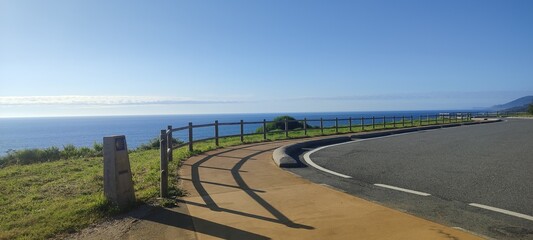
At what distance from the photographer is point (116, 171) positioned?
6.41m

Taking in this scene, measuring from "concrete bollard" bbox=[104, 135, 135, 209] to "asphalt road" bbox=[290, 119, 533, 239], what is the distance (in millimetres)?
3805

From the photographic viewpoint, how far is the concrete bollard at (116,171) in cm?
641

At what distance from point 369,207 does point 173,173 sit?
4925 mm

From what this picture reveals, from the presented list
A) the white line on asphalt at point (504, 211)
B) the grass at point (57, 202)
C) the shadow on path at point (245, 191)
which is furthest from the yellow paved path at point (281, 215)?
the white line on asphalt at point (504, 211)

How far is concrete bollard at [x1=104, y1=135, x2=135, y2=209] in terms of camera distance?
6414 mm

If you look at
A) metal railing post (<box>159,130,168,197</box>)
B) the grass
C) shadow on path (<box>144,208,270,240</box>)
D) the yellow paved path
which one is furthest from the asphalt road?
the grass

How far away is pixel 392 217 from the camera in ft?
18.9

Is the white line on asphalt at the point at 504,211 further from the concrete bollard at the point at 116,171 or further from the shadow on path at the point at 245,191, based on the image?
the concrete bollard at the point at 116,171

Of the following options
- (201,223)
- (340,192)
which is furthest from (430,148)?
(201,223)

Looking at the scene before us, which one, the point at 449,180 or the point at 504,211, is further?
the point at 449,180

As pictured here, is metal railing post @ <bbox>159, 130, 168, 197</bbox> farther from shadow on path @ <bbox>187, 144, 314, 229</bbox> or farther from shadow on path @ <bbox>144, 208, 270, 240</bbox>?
shadow on path @ <bbox>144, 208, 270, 240</bbox>

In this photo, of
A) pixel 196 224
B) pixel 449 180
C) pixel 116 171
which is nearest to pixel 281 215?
pixel 196 224

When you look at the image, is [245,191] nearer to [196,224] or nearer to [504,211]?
[196,224]

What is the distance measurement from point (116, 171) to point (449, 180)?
636cm
